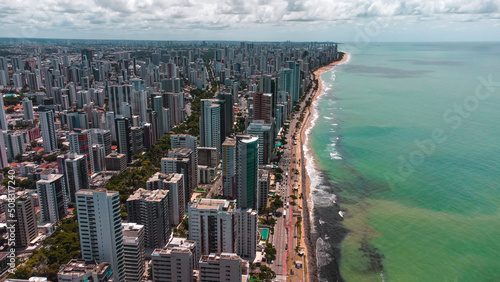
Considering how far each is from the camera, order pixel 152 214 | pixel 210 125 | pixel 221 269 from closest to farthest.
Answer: pixel 221 269 < pixel 152 214 < pixel 210 125

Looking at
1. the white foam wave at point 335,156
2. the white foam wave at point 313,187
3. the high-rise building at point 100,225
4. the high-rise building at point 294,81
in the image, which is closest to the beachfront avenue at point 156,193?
the high-rise building at point 100,225

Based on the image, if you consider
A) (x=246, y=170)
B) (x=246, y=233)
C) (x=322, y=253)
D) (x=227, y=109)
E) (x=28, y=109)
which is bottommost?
(x=322, y=253)

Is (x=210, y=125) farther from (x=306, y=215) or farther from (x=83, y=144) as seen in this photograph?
(x=306, y=215)

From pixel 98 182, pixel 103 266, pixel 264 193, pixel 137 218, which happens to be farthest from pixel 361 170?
pixel 103 266

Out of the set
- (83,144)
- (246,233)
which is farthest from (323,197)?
(83,144)

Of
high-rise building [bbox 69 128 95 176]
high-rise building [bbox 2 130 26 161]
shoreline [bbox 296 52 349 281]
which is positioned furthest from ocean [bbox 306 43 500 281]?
high-rise building [bbox 2 130 26 161]

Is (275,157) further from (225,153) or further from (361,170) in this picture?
(225,153)
